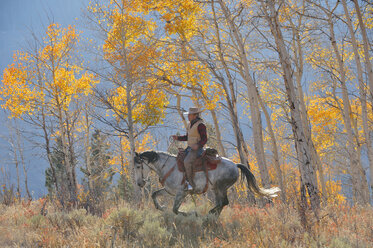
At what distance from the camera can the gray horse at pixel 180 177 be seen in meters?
6.78

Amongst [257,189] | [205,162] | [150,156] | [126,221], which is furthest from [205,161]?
[126,221]

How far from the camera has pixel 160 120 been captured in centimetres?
A: 1329

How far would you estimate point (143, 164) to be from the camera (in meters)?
7.08

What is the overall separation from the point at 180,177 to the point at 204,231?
1.82m

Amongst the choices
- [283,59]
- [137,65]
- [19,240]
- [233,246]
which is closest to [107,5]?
[137,65]

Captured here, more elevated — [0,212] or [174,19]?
[174,19]

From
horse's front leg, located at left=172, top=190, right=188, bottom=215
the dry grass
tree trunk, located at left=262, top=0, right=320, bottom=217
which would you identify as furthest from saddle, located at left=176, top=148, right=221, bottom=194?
tree trunk, located at left=262, top=0, right=320, bottom=217

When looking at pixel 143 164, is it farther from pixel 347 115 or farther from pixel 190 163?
pixel 347 115

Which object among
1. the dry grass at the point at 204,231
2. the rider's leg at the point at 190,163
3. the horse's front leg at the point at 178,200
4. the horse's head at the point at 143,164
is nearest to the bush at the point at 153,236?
the dry grass at the point at 204,231

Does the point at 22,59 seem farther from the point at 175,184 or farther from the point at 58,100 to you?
the point at 175,184

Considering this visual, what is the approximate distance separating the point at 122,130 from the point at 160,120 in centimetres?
172

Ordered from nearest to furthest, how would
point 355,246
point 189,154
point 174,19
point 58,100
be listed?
point 355,246
point 189,154
point 174,19
point 58,100

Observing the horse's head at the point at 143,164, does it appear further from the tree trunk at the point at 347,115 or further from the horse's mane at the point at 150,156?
the tree trunk at the point at 347,115

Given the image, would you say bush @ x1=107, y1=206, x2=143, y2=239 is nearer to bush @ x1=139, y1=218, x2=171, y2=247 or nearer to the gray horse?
bush @ x1=139, y1=218, x2=171, y2=247
